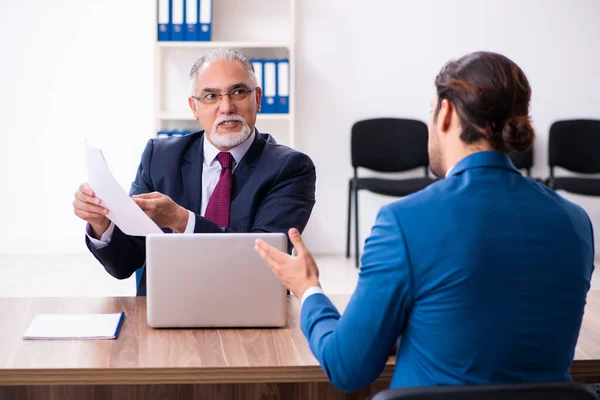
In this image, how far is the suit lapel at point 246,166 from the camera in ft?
7.20

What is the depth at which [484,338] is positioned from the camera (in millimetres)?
1120

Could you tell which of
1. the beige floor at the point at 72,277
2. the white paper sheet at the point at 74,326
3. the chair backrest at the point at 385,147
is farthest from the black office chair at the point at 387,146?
the white paper sheet at the point at 74,326

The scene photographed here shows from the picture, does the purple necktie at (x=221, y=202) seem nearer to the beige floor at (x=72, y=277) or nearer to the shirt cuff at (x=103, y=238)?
the shirt cuff at (x=103, y=238)

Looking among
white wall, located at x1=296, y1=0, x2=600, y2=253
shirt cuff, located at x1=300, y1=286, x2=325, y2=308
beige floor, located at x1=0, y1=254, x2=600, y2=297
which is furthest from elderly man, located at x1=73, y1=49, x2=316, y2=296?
white wall, located at x1=296, y1=0, x2=600, y2=253

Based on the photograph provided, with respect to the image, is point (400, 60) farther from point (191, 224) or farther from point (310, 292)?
point (310, 292)

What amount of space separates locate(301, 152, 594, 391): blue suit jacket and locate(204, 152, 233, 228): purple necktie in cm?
98

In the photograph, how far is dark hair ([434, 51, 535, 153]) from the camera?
1.18m

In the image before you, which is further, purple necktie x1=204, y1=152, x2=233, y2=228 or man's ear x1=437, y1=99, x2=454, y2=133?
purple necktie x1=204, y1=152, x2=233, y2=228

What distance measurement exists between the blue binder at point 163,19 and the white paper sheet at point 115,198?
342 centimetres

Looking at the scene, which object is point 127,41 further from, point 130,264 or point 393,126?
point 130,264

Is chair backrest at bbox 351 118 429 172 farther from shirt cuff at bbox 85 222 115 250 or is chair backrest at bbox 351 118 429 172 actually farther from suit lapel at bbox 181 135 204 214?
shirt cuff at bbox 85 222 115 250

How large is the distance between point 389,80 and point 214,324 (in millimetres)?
3921

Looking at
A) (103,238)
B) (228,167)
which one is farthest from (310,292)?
(228,167)

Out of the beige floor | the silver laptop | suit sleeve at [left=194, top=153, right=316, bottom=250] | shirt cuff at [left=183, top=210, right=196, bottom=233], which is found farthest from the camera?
the beige floor
